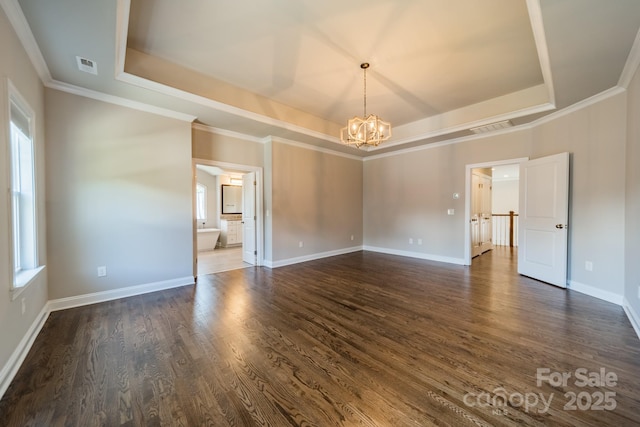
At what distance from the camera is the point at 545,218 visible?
13.5 ft

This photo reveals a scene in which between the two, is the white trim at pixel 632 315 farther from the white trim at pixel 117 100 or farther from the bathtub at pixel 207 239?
the bathtub at pixel 207 239

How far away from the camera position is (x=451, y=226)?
5668 millimetres

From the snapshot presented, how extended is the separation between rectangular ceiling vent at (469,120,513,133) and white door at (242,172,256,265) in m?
4.57

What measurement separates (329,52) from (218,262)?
15.8 ft

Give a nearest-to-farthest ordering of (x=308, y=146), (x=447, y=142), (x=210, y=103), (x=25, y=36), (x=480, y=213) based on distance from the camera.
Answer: (x=25, y=36), (x=210, y=103), (x=447, y=142), (x=308, y=146), (x=480, y=213)

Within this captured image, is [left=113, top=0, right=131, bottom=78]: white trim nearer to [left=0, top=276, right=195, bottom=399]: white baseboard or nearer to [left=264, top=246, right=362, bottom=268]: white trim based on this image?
[left=0, top=276, right=195, bottom=399]: white baseboard

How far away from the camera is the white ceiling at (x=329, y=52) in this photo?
2201 millimetres

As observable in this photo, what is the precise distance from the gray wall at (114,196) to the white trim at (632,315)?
5601 millimetres

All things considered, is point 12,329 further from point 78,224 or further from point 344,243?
point 344,243

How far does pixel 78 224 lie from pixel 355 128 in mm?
3982

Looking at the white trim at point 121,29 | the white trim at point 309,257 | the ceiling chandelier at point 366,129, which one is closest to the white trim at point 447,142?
the ceiling chandelier at point 366,129

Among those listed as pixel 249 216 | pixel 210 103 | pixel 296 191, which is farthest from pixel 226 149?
→ pixel 296 191

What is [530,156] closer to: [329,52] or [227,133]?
[329,52]

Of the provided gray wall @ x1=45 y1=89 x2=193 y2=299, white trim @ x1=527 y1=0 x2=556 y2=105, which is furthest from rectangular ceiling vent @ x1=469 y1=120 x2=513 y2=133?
gray wall @ x1=45 y1=89 x2=193 y2=299
